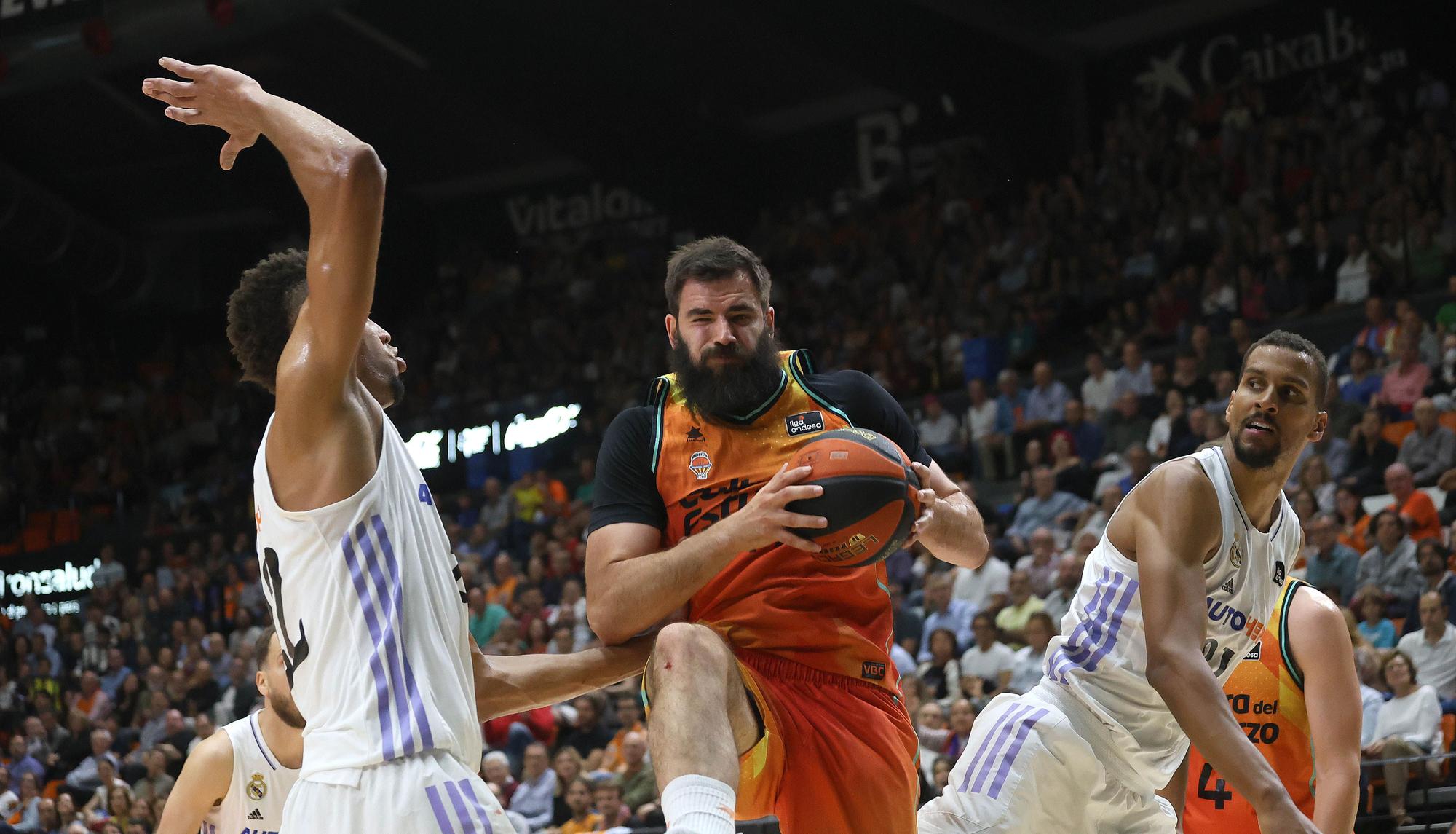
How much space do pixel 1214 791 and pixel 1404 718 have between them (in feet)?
10.7

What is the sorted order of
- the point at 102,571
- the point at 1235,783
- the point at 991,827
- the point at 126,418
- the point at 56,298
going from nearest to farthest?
the point at 1235,783
the point at 991,827
the point at 102,571
the point at 126,418
the point at 56,298

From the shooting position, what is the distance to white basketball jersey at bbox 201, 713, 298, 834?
5172 mm

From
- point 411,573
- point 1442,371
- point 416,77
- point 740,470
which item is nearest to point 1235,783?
point 740,470

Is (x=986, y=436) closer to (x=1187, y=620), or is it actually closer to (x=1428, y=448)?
(x=1428, y=448)

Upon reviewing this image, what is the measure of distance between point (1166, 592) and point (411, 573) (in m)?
2.18

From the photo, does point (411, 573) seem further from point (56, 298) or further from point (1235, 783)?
point (56, 298)

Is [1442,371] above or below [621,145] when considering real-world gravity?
below

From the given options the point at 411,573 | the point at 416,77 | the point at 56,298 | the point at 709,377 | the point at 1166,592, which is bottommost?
the point at 1166,592

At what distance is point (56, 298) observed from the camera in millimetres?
25859

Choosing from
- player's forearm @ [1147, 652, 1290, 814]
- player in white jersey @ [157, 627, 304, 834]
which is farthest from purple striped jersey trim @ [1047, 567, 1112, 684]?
player in white jersey @ [157, 627, 304, 834]

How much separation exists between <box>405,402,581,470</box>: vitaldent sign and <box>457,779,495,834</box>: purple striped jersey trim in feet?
52.8

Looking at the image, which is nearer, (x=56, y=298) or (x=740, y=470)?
(x=740, y=470)

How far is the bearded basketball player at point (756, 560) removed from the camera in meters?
3.90

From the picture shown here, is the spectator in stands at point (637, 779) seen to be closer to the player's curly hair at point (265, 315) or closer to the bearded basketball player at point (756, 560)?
the bearded basketball player at point (756, 560)
